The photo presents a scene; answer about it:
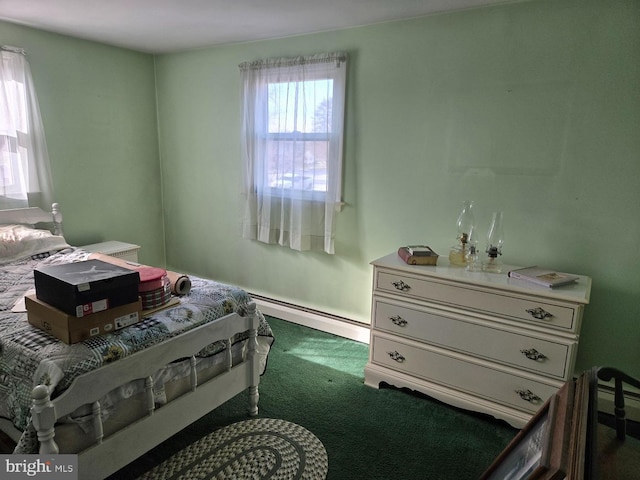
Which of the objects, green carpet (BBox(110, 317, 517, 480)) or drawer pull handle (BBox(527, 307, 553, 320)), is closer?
green carpet (BBox(110, 317, 517, 480))

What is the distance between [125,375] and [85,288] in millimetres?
358

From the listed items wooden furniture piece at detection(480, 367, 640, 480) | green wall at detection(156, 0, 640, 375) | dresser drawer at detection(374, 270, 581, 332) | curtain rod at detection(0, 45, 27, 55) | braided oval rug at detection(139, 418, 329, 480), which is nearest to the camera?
wooden furniture piece at detection(480, 367, 640, 480)

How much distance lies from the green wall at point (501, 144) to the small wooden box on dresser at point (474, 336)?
343 mm

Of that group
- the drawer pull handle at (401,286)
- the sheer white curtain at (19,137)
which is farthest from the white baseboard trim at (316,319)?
the sheer white curtain at (19,137)

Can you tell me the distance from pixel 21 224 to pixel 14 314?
1.61 m

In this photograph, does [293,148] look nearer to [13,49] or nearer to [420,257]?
[420,257]

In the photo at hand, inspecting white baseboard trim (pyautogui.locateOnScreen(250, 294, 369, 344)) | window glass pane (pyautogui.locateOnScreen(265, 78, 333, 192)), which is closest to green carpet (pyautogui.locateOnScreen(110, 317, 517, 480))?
white baseboard trim (pyautogui.locateOnScreen(250, 294, 369, 344))

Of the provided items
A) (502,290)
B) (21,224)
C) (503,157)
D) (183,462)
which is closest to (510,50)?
(503,157)

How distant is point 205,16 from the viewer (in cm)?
271

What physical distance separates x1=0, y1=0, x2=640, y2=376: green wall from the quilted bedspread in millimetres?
1544

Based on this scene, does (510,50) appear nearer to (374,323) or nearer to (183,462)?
(374,323)

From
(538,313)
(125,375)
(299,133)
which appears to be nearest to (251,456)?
(125,375)

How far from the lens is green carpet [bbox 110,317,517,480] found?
1.86m

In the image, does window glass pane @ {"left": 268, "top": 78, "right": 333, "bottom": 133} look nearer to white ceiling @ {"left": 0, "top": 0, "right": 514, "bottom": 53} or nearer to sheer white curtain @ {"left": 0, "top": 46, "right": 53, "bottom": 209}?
white ceiling @ {"left": 0, "top": 0, "right": 514, "bottom": 53}
